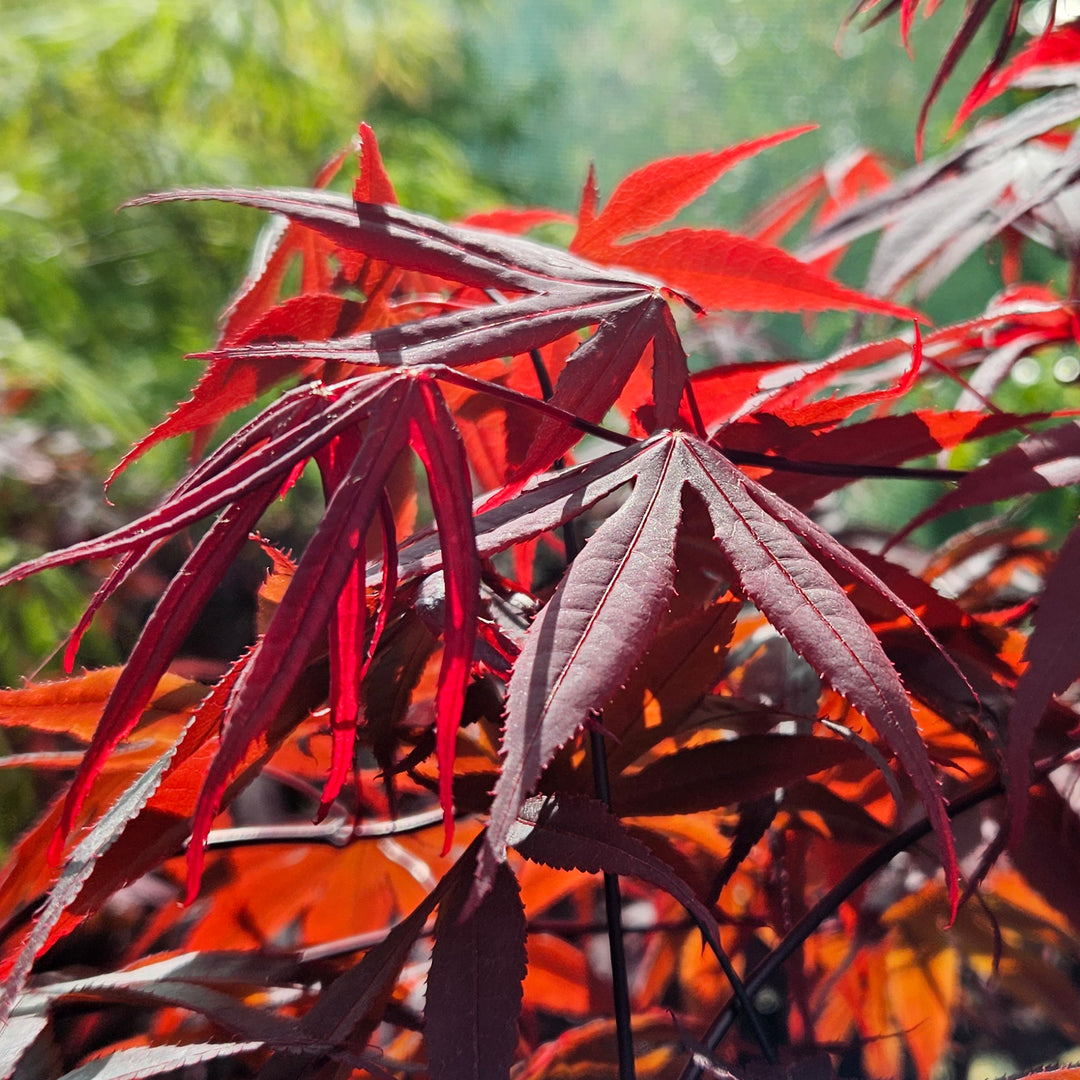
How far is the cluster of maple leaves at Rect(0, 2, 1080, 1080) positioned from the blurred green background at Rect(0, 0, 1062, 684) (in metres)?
0.48

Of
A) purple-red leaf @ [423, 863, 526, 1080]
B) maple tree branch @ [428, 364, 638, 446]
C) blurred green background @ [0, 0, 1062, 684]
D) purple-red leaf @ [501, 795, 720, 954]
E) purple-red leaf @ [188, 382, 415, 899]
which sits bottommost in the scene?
purple-red leaf @ [423, 863, 526, 1080]

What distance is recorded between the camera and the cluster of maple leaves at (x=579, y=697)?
17 centimetres

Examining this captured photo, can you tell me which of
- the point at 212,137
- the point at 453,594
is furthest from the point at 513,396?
the point at 212,137

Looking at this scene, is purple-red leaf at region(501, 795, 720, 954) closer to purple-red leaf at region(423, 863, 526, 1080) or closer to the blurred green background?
purple-red leaf at region(423, 863, 526, 1080)

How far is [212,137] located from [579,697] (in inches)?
53.2

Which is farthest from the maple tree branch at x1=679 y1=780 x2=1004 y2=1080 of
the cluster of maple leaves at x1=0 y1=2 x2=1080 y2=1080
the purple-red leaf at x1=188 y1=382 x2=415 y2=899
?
the purple-red leaf at x1=188 y1=382 x2=415 y2=899

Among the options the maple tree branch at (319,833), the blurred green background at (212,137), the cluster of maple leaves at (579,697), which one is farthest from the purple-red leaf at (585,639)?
the blurred green background at (212,137)

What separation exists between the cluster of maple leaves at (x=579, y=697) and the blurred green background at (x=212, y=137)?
0.48 meters

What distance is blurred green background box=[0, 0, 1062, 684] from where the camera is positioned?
2.84ft

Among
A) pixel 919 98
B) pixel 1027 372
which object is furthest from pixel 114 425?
pixel 919 98

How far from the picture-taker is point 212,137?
131cm

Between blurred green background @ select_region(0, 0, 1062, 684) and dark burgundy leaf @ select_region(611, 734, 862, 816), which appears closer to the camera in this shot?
dark burgundy leaf @ select_region(611, 734, 862, 816)

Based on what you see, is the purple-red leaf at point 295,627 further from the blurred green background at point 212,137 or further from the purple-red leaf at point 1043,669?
the blurred green background at point 212,137

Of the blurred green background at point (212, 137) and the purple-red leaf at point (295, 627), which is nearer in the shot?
the purple-red leaf at point (295, 627)
